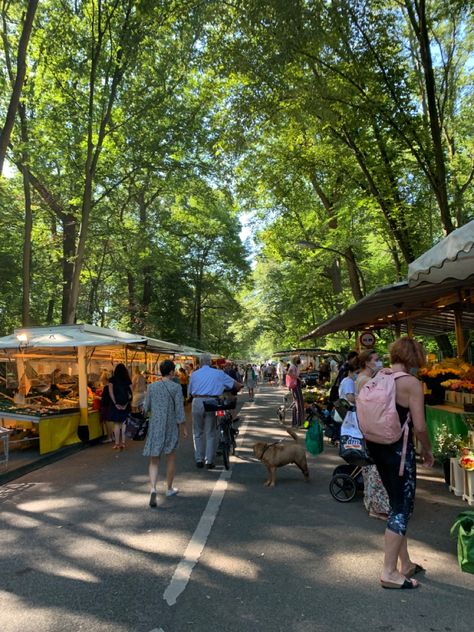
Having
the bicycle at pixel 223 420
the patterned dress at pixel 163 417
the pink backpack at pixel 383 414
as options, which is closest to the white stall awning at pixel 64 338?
the bicycle at pixel 223 420

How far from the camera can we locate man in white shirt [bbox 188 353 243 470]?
25.6ft

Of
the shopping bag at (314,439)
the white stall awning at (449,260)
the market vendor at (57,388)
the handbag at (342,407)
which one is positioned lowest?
the shopping bag at (314,439)

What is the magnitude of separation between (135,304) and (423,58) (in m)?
Answer: 22.8

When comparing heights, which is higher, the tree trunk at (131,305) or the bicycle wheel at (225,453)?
the tree trunk at (131,305)

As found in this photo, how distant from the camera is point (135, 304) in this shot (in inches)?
1180

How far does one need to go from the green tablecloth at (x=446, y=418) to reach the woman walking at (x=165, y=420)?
382 centimetres

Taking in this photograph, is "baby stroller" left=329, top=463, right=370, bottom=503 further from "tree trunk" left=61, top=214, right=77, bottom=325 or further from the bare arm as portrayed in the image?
"tree trunk" left=61, top=214, right=77, bottom=325

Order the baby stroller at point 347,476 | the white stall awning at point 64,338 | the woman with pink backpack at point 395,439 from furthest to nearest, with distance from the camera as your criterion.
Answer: the white stall awning at point 64,338
the baby stroller at point 347,476
the woman with pink backpack at point 395,439

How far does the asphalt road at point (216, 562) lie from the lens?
125 inches

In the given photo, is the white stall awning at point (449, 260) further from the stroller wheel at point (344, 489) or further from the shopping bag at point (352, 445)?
the stroller wheel at point (344, 489)

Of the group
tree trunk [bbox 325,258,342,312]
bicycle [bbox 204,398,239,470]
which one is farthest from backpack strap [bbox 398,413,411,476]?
tree trunk [bbox 325,258,342,312]

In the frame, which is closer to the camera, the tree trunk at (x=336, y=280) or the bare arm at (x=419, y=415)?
the bare arm at (x=419, y=415)

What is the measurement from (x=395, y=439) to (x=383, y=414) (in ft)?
0.64

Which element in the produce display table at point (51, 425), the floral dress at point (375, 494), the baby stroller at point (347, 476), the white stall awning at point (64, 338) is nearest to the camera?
the floral dress at point (375, 494)
